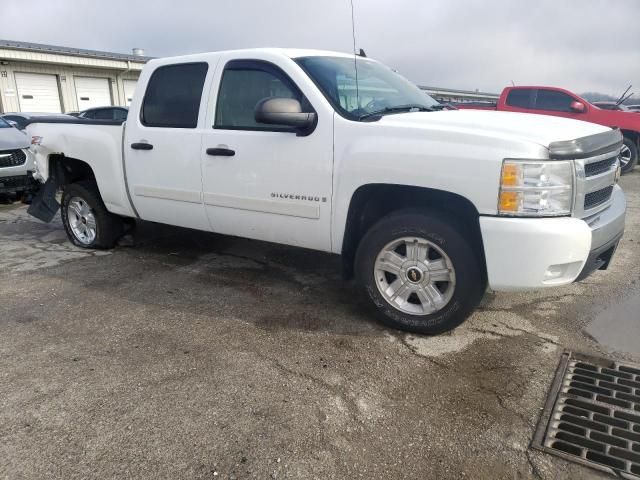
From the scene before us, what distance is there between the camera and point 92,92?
2664cm

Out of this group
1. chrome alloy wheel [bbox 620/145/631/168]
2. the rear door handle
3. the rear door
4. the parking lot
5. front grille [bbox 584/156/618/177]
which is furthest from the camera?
chrome alloy wheel [bbox 620/145/631/168]

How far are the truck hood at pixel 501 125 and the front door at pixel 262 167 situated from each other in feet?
1.96

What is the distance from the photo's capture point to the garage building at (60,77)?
22609 mm

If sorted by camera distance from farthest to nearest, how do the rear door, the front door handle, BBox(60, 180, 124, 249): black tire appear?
1. BBox(60, 180, 124, 249): black tire
2. the rear door
3. the front door handle

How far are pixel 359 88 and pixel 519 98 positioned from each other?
911 cm

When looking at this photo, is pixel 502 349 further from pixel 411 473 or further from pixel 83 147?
pixel 83 147

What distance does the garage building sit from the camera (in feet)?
74.2

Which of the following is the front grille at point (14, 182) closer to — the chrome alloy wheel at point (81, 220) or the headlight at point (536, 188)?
the chrome alloy wheel at point (81, 220)

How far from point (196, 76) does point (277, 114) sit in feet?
4.29

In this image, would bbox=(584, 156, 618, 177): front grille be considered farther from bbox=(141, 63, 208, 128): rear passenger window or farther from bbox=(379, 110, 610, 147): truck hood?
bbox=(141, 63, 208, 128): rear passenger window

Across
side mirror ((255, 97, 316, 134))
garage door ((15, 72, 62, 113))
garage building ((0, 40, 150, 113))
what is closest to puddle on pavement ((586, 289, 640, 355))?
side mirror ((255, 97, 316, 134))

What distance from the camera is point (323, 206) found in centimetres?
352

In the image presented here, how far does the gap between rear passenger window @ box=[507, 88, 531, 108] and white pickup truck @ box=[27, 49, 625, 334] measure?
8.10 metres

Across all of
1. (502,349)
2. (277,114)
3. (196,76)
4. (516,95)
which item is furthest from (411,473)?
(516,95)
